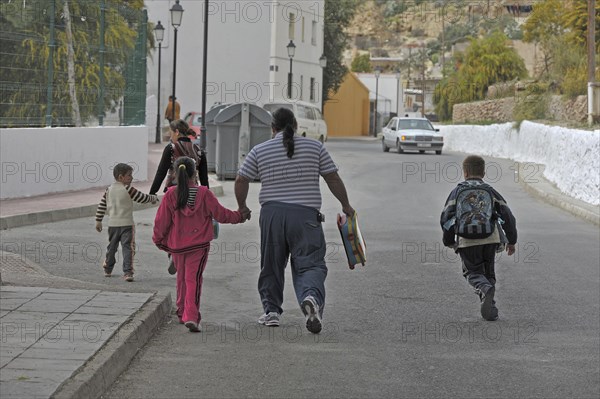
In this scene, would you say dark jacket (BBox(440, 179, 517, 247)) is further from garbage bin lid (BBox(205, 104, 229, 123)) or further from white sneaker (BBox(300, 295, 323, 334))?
garbage bin lid (BBox(205, 104, 229, 123))

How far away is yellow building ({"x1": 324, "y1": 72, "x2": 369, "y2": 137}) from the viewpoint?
73062mm

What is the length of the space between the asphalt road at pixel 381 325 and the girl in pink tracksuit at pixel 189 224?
0.44 meters

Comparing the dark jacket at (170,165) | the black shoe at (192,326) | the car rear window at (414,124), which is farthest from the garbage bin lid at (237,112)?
the black shoe at (192,326)

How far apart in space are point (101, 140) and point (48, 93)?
241cm

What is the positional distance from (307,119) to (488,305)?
2927cm

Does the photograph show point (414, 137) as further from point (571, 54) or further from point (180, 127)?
point (180, 127)

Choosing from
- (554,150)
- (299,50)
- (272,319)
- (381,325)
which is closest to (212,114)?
(554,150)

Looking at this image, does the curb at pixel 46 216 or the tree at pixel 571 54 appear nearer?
the curb at pixel 46 216

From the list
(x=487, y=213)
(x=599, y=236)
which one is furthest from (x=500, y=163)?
(x=487, y=213)

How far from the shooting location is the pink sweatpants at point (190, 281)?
8.09 metres

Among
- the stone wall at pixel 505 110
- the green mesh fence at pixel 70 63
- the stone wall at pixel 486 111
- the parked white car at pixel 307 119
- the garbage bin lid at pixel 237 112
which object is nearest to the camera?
the green mesh fence at pixel 70 63

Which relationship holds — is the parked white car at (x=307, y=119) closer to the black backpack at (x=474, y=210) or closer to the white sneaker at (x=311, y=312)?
the black backpack at (x=474, y=210)

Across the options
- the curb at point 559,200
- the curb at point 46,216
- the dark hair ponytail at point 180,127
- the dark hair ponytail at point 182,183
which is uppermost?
the dark hair ponytail at point 180,127

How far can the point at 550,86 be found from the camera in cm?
4453
